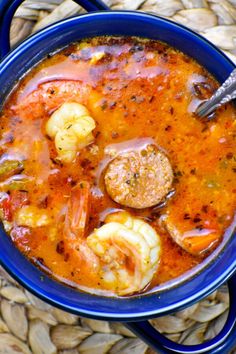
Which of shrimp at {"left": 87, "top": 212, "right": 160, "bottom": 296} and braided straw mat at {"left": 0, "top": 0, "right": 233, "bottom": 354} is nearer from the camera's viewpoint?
shrimp at {"left": 87, "top": 212, "right": 160, "bottom": 296}

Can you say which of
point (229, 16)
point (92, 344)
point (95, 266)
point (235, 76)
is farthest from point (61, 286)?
point (229, 16)

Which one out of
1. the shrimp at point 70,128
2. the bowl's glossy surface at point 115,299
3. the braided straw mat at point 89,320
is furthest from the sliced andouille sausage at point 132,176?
the braided straw mat at point 89,320

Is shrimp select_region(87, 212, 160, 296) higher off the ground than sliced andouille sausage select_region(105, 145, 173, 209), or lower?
lower

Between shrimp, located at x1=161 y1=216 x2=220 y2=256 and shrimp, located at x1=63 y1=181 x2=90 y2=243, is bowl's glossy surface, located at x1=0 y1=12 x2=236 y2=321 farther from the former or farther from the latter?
shrimp, located at x1=63 y1=181 x2=90 y2=243

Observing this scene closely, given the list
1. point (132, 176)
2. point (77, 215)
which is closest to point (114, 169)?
point (132, 176)

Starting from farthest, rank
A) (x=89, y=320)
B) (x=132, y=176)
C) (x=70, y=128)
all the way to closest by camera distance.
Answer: (x=89, y=320) < (x=132, y=176) < (x=70, y=128)

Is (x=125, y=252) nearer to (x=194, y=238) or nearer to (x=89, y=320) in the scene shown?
(x=194, y=238)

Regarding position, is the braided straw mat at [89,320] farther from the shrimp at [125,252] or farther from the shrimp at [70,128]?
the shrimp at [70,128]

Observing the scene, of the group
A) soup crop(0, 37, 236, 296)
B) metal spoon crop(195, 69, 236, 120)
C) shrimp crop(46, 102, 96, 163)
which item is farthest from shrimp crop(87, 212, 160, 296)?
metal spoon crop(195, 69, 236, 120)
